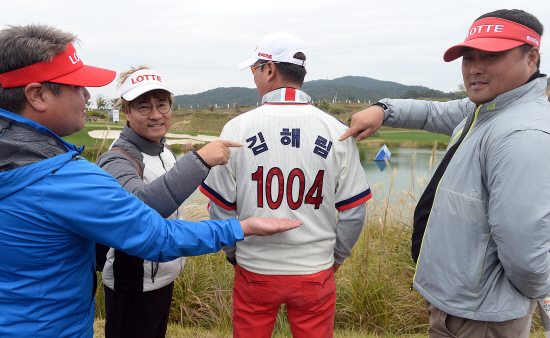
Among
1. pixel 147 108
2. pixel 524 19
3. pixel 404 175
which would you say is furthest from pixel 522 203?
pixel 404 175

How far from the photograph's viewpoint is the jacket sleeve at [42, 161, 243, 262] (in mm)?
1304

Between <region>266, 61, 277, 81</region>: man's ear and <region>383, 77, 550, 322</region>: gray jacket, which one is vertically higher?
<region>266, 61, 277, 81</region>: man's ear

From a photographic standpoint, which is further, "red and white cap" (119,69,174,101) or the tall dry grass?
the tall dry grass

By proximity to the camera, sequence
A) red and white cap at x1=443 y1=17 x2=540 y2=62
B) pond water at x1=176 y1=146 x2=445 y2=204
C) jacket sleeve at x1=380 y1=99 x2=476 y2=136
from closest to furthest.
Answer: red and white cap at x1=443 y1=17 x2=540 y2=62, jacket sleeve at x1=380 y1=99 x2=476 y2=136, pond water at x1=176 y1=146 x2=445 y2=204

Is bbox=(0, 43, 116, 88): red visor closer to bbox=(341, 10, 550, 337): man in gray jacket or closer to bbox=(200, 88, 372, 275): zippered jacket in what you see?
bbox=(200, 88, 372, 275): zippered jacket

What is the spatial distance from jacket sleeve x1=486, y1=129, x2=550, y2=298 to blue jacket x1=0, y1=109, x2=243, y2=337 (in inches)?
57.4

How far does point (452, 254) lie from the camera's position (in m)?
1.79

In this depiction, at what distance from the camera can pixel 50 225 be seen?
1.34 metres

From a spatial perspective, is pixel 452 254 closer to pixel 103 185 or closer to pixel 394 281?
pixel 103 185

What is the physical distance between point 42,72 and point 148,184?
2.22 ft

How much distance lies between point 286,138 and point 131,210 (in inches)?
36.5

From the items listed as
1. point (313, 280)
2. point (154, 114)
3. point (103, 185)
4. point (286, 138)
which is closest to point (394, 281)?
point (313, 280)

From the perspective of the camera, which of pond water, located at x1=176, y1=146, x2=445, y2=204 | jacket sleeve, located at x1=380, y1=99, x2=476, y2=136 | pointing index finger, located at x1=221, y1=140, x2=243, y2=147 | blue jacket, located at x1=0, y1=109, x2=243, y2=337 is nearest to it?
blue jacket, located at x1=0, y1=109, x2=243, y2=337

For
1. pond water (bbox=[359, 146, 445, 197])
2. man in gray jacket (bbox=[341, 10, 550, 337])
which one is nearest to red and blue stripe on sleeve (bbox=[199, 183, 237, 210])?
man in gray jacket (bbox=[341, 10, 550, 337])
